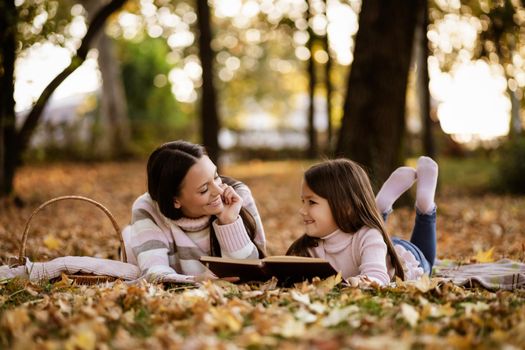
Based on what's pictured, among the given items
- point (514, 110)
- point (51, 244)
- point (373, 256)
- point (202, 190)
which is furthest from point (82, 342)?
point (514, 110)

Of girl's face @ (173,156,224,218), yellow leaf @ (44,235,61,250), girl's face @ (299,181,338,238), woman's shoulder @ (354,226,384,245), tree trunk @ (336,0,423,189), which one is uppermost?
tree trunk @ (336,0,423,189)

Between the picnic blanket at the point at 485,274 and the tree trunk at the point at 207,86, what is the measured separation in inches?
285

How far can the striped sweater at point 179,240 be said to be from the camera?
12.4 feet

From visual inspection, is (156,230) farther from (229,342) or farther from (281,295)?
(229,342)

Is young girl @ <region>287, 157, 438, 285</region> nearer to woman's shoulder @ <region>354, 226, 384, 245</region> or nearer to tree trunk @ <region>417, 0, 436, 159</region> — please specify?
woman's shoulder @ <region>354, 226, 384, 245</region>

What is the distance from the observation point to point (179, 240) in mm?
3918

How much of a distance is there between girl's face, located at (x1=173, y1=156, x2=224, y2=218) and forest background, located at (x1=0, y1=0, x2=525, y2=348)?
561 millimetres

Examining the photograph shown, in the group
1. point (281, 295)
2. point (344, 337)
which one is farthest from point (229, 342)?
point (281, 295)

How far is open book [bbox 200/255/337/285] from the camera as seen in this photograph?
10.5 feet

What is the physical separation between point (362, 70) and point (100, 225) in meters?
3.56

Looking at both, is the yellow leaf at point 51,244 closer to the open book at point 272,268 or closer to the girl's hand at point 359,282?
Result: the open book at point 272,268

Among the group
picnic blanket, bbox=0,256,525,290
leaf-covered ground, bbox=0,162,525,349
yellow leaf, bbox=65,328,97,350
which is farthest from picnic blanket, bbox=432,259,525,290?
yellow leaf, bbox=65,328,97,350

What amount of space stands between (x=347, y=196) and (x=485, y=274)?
114 cm

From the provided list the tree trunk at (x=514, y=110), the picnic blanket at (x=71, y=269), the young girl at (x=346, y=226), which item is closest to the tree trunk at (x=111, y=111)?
the tree trunk at (x=514, y=110)
